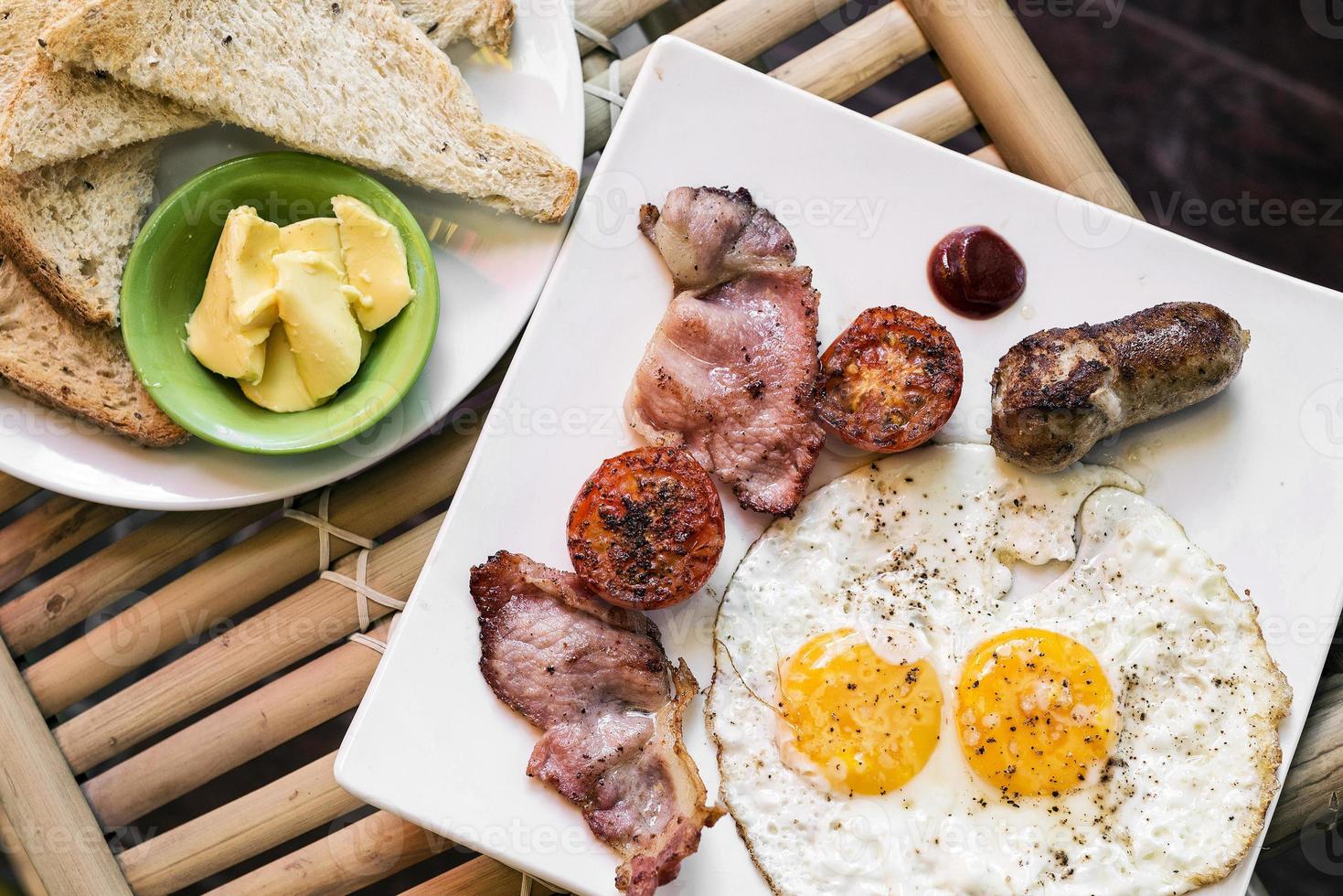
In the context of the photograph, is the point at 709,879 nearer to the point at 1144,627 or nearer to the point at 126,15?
the point at 1144,627

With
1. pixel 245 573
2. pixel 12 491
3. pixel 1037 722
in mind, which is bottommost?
pixel 1037 722

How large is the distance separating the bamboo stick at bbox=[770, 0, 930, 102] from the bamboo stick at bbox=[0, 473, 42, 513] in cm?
245

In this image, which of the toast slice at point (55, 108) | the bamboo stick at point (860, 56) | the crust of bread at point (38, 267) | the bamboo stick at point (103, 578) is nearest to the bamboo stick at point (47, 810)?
the bamboo stick at point (103, 578)

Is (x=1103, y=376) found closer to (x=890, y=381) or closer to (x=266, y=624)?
(x=890, y=381)

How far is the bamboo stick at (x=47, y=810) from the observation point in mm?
2770

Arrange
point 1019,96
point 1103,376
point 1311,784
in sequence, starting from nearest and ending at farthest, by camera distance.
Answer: point 1103,376, point 1311,784, point 1019,96

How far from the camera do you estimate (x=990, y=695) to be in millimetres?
2490

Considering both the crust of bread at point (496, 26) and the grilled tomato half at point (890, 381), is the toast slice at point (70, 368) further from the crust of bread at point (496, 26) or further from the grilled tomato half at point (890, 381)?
the grilled tomato half at point (890, 381)

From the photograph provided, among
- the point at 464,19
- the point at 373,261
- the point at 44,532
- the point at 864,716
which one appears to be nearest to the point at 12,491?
the point at 44,532

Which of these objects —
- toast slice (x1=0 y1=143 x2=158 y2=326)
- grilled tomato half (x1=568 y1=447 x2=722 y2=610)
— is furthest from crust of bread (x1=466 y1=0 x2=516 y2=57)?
grilled tomato half (x1=568 y1=447 x2=722 y2=610)

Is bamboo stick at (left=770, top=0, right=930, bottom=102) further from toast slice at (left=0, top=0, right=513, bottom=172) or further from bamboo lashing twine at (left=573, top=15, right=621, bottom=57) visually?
toast slice at (left=0, top=0, right=513, bottom=172)

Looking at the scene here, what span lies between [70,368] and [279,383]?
57 cm

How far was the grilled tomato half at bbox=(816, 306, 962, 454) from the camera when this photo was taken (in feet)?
8.23

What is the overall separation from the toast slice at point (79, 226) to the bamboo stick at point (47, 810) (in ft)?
3.56
